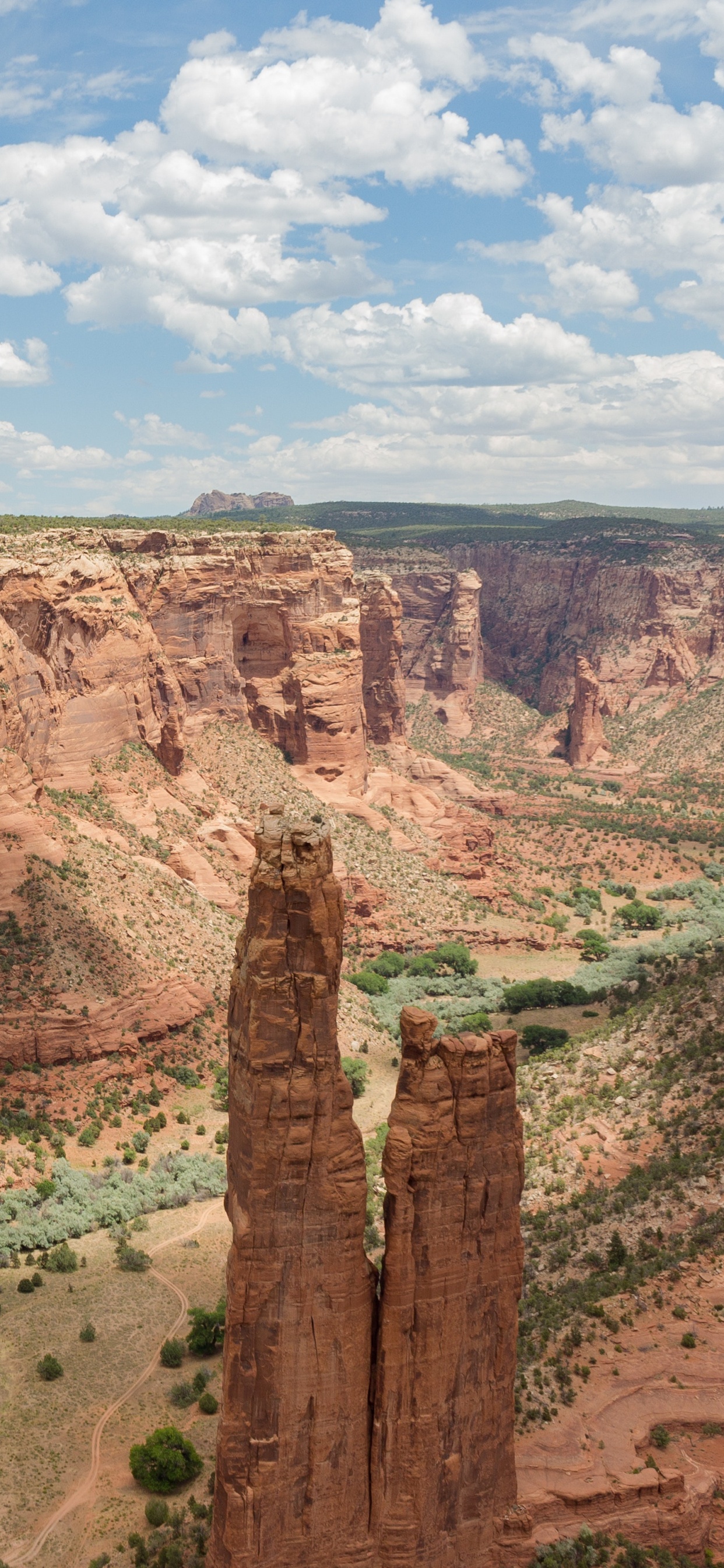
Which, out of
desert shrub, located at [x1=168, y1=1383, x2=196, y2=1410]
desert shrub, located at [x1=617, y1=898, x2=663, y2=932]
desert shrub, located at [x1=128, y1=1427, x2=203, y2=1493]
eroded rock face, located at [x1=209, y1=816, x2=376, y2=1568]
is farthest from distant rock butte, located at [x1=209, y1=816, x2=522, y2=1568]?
desert shrub, located at [x1=617, y1=898, x2=663, y2=932]

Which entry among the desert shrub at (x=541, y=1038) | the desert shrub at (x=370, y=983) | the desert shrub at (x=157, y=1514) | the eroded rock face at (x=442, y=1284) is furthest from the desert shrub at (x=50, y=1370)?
the desert shrub at (x=370, y=983)

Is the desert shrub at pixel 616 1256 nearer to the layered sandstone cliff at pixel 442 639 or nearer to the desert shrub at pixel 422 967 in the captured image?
the desert shrub at pixel 422 967

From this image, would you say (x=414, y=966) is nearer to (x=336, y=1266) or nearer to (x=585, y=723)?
(x=336, y=1266)

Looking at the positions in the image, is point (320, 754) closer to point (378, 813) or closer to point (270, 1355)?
point (378, 813)

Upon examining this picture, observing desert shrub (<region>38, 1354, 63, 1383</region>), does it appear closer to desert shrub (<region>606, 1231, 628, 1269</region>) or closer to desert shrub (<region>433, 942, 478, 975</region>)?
desert shrub (<region>606, 1231, 628, 1269</region>)

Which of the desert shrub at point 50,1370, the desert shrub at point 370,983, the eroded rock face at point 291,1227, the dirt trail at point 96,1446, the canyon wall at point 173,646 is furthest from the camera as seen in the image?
the desert shrub at point 370,983

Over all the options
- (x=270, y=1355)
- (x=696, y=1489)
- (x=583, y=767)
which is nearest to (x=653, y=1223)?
(x=696, y=1489)
